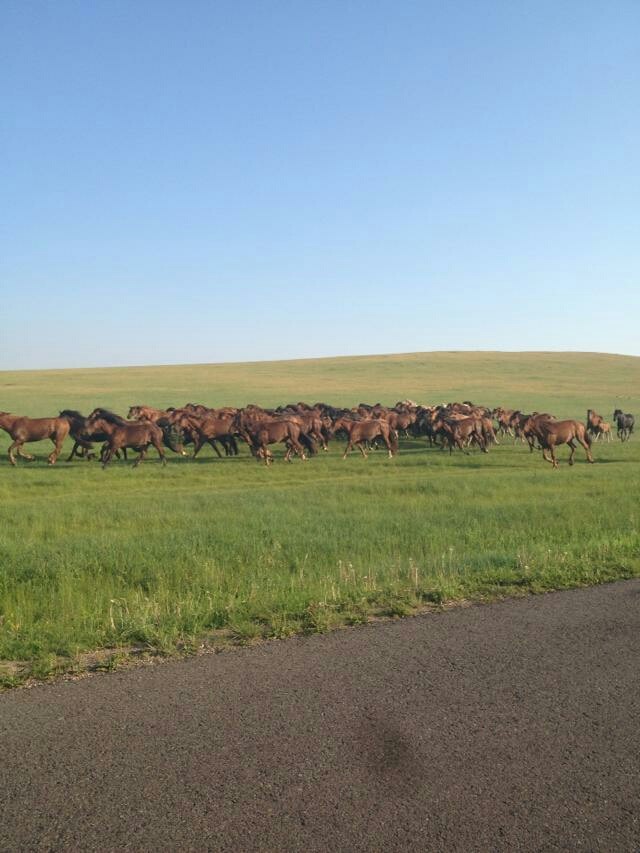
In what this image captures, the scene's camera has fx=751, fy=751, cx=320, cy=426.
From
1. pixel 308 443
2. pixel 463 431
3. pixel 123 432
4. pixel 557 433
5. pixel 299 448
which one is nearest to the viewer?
pixel 123 432

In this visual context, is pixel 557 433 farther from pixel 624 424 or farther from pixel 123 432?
pixel 123 432

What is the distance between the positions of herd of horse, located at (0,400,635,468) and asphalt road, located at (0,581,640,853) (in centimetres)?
1787

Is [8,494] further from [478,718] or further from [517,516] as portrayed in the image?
[478,718]

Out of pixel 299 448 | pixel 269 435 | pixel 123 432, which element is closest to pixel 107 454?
pixel 123 432

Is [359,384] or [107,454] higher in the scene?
[359,384]

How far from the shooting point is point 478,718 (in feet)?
15.1

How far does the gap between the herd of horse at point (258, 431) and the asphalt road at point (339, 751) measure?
1787 cm

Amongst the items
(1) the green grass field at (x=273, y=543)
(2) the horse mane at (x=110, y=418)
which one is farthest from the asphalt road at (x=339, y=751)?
(2) the horse mane at (x=110, y=418)

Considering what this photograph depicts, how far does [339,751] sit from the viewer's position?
4184 mm

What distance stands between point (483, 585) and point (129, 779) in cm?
474

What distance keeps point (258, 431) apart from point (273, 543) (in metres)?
14.4

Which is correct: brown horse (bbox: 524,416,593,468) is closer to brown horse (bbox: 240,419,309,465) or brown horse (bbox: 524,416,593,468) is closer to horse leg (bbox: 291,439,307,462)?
horse leg (bbox: 291,439,307,462)

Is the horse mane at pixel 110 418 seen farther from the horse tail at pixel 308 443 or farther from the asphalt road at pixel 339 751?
the asphalt road at pixel 339 751

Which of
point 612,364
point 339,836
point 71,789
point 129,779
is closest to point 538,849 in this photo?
point 339,836
